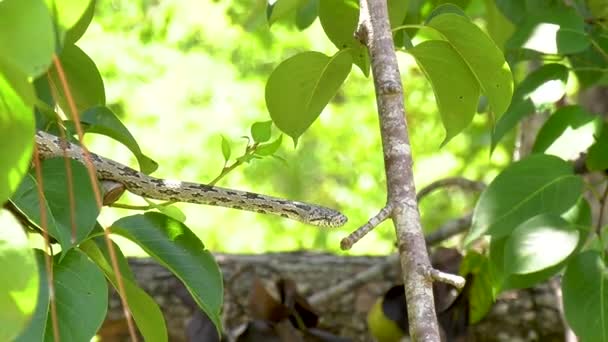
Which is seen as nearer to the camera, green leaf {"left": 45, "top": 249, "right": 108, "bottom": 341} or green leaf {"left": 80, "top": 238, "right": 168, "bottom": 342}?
green leaf {"left": 45, "top": 249, "right": 108, "bottom": 341}

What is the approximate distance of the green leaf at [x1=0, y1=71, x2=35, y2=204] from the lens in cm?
68

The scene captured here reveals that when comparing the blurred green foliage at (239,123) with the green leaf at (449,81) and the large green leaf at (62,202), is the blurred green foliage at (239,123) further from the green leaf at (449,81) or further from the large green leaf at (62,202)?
the large green leaf at (62,202)

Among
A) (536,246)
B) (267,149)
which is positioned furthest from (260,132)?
(536,246)

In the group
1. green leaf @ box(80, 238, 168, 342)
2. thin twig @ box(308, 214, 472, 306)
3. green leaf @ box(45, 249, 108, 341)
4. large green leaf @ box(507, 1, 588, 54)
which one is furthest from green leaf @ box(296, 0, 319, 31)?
green leaf @ box(45, 249, 108, 341)

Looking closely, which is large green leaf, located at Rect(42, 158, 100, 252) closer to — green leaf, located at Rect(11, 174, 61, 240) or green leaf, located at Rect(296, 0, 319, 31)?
green leaf, located at Rect(11, 174, 61, 240)

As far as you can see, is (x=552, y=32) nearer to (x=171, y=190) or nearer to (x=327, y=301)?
(x=171, y=190)

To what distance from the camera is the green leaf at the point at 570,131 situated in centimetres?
173

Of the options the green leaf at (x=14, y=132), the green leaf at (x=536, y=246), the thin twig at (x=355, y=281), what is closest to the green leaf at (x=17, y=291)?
the green leaf at (x=14, y=132)

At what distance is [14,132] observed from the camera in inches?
26.9

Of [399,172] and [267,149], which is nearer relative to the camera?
[399,172]

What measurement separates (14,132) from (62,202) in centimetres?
43

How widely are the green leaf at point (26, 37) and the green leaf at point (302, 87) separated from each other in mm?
735

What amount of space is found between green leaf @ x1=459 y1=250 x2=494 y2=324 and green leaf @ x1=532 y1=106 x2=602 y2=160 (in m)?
0.39

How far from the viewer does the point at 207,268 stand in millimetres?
1274
